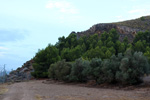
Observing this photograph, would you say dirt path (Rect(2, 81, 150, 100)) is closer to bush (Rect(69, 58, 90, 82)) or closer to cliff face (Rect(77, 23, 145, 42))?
bush (Rect(69, 58, 90, 82))

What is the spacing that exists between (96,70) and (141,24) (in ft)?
285

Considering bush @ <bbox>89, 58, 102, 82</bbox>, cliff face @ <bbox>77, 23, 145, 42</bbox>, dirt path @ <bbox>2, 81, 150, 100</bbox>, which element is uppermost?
cliff face @ <bbox>77, 23, 145, 42</bbox>

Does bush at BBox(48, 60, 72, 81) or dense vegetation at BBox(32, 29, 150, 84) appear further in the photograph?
bush at BBox(48, 60, 72, 81)

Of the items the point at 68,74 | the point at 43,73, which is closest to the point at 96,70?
the point at 68,74

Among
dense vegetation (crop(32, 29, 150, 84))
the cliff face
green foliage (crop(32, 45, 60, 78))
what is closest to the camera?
dense vegetation (crop(32, 29, 150, 84))

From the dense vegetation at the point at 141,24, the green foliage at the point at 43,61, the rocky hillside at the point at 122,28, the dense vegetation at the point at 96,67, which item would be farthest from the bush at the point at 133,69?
the dense vegetation at the point at 141,24

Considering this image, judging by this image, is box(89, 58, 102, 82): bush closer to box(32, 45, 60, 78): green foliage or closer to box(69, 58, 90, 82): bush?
box(69, 58, 90, 82): bush

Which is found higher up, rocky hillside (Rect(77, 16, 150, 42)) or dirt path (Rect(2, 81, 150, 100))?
rocky hillside (Rect(77, 16, 150, 42))

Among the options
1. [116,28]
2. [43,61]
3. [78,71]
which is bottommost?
[78,71]

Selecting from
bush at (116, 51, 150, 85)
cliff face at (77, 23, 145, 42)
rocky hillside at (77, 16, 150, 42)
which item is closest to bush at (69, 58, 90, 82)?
bush at (116, 51, 150, 85)

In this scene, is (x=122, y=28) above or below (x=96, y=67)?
above

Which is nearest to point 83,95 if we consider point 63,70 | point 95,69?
point 95,69

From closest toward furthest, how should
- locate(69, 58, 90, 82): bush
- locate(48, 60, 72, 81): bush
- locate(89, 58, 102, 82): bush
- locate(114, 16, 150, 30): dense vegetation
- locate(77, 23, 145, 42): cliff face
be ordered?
locate(89, 58, 102, 82): bush, locate(69, 58, 90, 82): bush, locate(48, 60, 72, 81): bush, locate(77, 23, 145, 42): cliff face, locate(114, 16, 150, 30): dense vegetation

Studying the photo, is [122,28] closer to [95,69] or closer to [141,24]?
[141,24]
